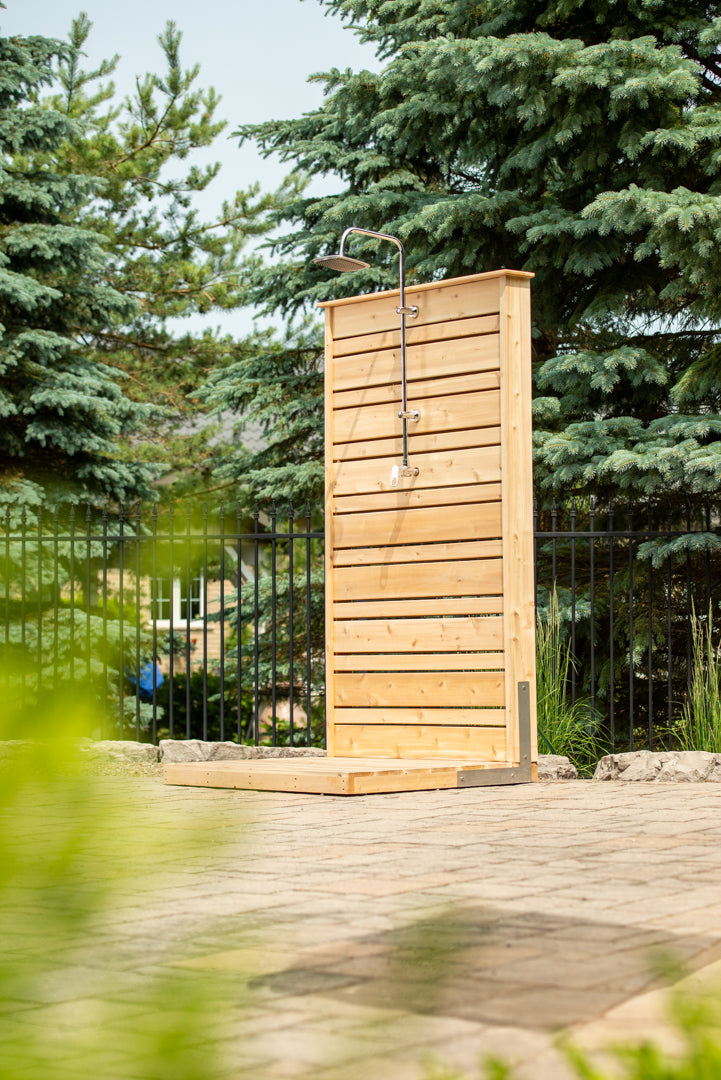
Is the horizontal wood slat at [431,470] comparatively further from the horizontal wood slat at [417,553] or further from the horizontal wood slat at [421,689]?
the horizontal wood slat at [421,689]

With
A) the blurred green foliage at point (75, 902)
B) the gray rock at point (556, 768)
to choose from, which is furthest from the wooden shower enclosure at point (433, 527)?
the blurred green foliage at point (75, 902)

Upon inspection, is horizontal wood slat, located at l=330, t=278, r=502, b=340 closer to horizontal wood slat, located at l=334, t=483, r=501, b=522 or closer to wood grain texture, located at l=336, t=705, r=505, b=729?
horizontal wood slat, located at l=334, t=483, r=501, b=522

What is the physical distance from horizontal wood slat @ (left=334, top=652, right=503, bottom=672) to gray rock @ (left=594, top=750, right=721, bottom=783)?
108 cm

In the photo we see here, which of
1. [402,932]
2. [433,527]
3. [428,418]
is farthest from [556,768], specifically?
Answer: [402,932]

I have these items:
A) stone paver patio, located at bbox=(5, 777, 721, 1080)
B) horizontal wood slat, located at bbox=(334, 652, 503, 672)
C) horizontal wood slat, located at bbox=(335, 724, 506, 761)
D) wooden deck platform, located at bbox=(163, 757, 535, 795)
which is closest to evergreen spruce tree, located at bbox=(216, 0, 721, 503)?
horizontal wood slat, located at bbox=(334, 652, 503, 672)

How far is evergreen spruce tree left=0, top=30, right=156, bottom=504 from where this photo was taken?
11.7m

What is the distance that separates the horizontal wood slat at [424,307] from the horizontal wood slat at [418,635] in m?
1.81

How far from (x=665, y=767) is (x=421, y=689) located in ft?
4.95

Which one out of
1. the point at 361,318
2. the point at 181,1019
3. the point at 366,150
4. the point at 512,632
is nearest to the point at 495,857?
the point at 512,632

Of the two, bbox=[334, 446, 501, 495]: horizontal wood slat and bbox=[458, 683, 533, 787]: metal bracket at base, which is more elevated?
bbox=[334, 446, 501, 495]: horizontal wood slat

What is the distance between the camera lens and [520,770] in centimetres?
677

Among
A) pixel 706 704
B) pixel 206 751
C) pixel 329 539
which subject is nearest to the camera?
pixel 329 539

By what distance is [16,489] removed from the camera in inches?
456

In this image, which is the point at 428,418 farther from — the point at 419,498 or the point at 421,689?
the point at 421,689
